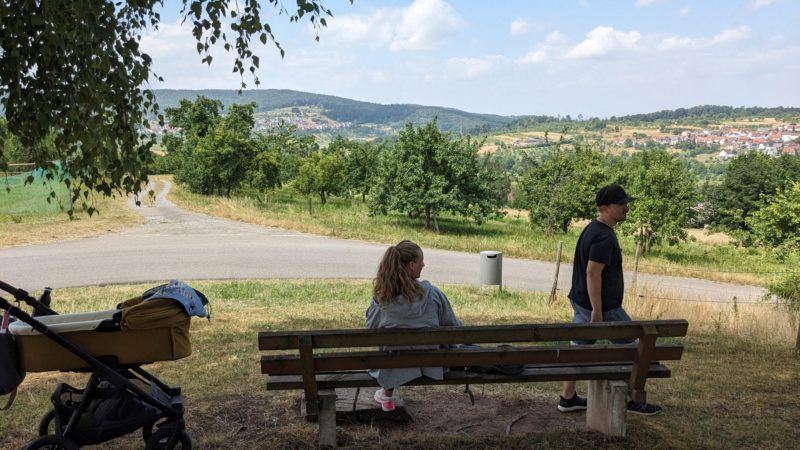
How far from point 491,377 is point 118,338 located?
92.7 inches

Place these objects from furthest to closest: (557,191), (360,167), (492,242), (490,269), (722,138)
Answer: (722,138), (360,167), (557,191), (492,242), (490,269)

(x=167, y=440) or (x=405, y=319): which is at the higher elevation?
(x=405, y=319)

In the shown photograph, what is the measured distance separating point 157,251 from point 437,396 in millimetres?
13348

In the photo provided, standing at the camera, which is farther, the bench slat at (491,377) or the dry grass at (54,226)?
the dry grass at (54,226)

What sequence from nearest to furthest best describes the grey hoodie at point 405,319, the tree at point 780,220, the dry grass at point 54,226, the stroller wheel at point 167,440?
the stroller wheel at point 167,440, the grey hoodie at point 405,319, the tree at point 780,220, the dry grass at point 54,226

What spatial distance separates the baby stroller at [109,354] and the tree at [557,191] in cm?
2880

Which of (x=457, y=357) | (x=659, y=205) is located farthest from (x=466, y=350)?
(x=659, y=205)

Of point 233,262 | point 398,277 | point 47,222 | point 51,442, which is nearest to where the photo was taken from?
point 51,442

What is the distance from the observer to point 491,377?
4195 mm

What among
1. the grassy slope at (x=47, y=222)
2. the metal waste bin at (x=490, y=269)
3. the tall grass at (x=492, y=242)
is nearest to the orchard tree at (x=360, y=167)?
the tall grass at (x=492, y=242)

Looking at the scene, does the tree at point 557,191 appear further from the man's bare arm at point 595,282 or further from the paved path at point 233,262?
the man's bare arm at point 595,282

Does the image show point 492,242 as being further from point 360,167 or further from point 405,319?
point 360,167

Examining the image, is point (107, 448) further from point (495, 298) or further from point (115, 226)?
point (115, 226)

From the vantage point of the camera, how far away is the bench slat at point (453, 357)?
3961 millimetres
